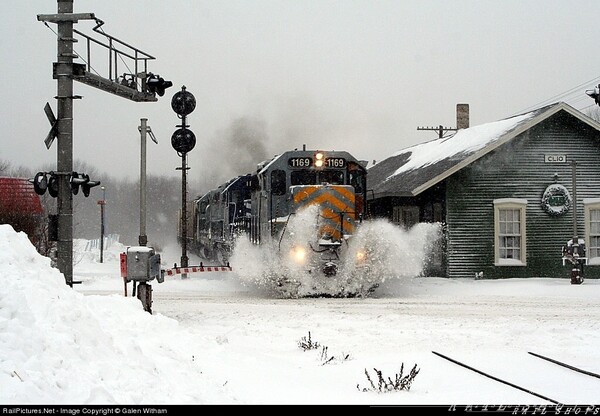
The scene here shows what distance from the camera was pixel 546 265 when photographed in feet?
80.8

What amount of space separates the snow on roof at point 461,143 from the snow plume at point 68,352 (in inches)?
713

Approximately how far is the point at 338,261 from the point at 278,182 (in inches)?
101

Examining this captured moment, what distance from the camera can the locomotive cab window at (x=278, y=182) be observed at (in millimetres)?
18203

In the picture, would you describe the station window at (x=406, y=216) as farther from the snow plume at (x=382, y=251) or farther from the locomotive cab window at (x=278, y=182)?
Result: the locomotive cab window at (x=278, y=182)

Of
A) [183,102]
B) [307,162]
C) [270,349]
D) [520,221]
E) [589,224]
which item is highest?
[183,102]

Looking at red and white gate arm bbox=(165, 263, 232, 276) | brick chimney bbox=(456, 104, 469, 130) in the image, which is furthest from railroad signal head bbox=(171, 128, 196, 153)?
brick chimney bbox=(456, 104, 469, 130)

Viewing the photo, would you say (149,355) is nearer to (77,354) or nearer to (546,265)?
(77,354)

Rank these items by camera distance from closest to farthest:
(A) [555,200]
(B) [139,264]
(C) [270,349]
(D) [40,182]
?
(C) [270,349]
(B) [139,264]
(D) [40,182]
(A) [555,200]

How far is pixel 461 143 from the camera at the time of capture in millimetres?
27344

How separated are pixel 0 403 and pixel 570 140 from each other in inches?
912

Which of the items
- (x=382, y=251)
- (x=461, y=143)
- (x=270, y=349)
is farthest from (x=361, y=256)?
(x=461, y=143)

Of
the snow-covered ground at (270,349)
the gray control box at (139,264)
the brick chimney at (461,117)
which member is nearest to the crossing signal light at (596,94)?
the snow-covered ground at (270,349)

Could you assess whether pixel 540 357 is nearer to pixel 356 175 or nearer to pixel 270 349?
pixel 270 349

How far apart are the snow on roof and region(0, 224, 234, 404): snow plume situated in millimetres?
18103
